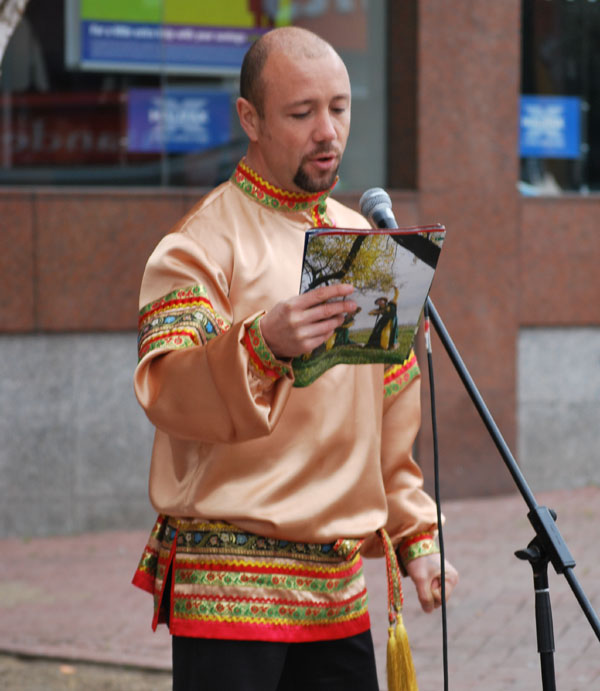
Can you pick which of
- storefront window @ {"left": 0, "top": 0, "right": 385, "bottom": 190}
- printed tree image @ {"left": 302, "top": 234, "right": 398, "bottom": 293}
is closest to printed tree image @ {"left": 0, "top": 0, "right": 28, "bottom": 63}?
printed tree image @ {"left": 302, "top": 234, "right": 398, "bottom": 293}

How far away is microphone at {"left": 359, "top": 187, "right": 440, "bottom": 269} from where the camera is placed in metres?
2.32

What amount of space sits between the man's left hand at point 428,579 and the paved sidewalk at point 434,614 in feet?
7.38

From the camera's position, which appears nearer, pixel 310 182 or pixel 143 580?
pixel 310 182

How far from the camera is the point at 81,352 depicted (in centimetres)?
798

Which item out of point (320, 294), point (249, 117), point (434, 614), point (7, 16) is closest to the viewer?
point (320, 294)

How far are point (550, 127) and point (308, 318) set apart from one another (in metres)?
7.55

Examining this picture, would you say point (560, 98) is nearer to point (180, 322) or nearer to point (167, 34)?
point (167, 34)

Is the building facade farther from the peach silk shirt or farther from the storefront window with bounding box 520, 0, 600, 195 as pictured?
the peach silk shirt

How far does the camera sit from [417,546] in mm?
2986

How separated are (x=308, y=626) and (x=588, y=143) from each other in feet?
24.8

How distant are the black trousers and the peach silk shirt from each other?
10.3 inches

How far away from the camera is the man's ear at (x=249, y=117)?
2746 mm

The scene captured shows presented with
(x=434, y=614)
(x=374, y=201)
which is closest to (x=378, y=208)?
(x=374, y=201)

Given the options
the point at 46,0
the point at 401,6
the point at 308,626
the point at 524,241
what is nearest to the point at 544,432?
the point at 524,241
